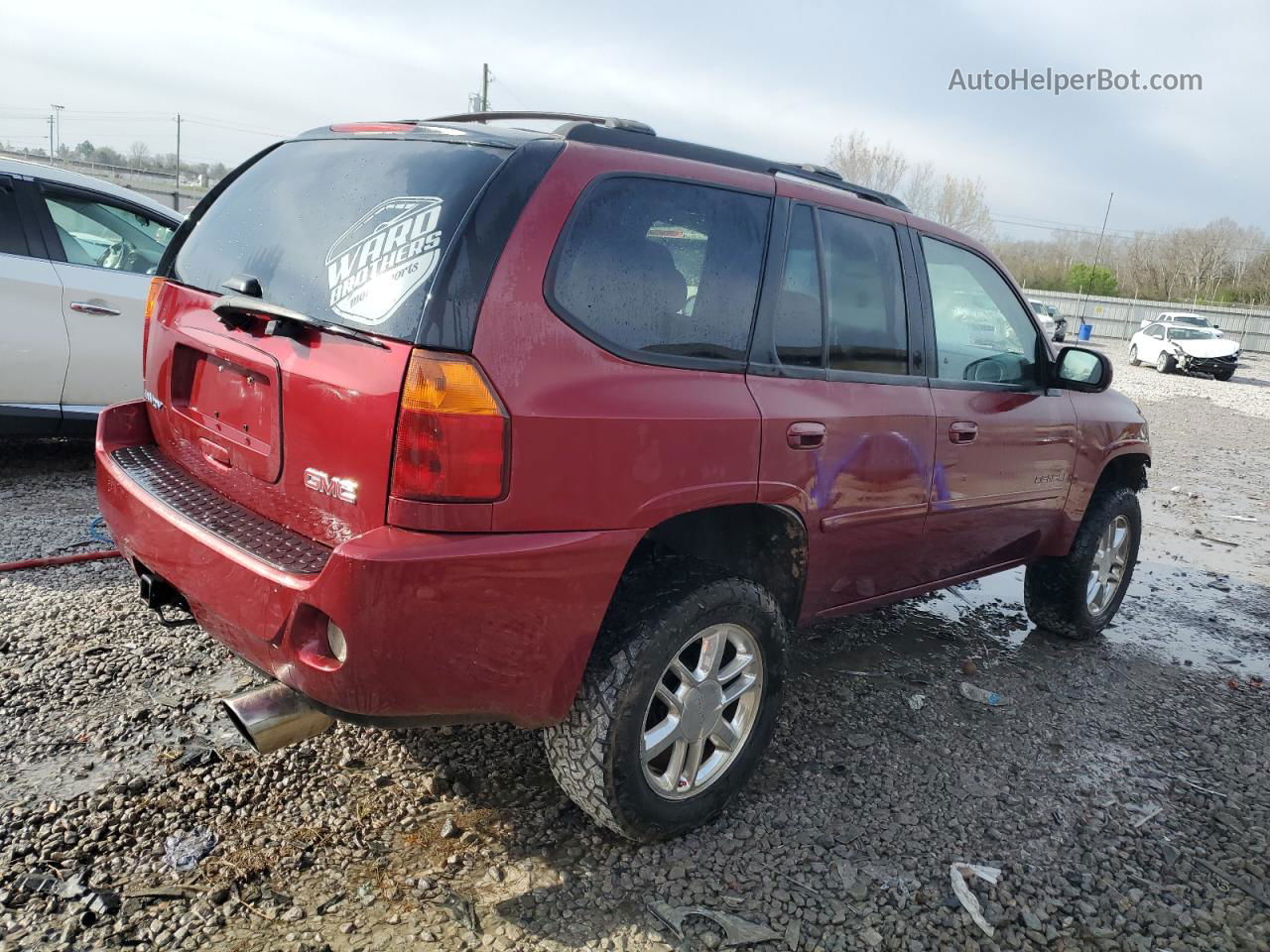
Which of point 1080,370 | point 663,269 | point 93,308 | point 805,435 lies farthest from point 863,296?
point 93,308

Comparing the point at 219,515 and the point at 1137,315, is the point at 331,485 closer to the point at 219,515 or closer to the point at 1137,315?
the point at 219,515

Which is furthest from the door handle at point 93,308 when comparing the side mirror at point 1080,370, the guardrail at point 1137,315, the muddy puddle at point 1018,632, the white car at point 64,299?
the guardrail at point 1137,315

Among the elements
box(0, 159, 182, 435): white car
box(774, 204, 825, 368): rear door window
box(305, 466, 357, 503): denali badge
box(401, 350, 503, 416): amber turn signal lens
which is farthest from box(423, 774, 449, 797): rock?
box(0, 159, 182, 435): white car

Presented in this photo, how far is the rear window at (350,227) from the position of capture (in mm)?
2145

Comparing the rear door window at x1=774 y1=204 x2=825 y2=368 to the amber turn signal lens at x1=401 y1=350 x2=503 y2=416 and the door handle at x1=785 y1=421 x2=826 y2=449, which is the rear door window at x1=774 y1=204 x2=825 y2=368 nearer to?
the door handle at x1=785 y1=421 x2=826 y2=449

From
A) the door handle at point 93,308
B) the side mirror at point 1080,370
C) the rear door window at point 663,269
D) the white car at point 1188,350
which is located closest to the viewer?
the rear door window at point 663,269

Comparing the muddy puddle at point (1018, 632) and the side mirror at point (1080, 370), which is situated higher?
the side mirror at point (1080, 370)

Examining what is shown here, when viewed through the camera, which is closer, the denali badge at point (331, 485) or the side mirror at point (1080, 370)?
the denali badge at point (331, 485)

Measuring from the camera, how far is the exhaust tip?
2176 mm

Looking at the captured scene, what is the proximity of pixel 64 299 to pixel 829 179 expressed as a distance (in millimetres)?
4268

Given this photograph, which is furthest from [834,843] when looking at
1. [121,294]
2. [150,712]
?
[121,294]

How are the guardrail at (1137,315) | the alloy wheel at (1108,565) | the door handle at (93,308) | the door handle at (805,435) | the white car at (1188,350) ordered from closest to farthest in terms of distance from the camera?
the door handle at (805,435) < the alloy wheel at (1108,565) < the door handle at (93,308) < the white car at (1188,350) < the guardrail at (1137,315)

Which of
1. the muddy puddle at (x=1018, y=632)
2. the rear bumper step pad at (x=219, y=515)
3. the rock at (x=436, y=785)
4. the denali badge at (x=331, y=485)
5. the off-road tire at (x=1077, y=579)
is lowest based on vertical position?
the rock at (x=436, y=785)

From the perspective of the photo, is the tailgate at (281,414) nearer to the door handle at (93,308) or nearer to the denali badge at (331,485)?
the denali badge at (331,485)
